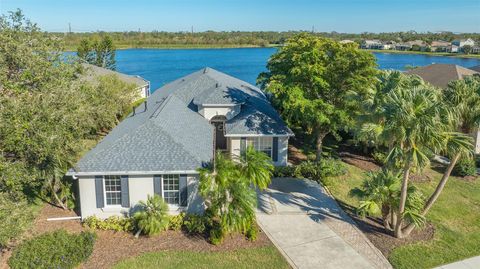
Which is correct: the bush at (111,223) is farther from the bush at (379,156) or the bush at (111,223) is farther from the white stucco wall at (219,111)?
the bush at (379,156)

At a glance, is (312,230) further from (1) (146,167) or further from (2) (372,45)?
(2) (372,45)

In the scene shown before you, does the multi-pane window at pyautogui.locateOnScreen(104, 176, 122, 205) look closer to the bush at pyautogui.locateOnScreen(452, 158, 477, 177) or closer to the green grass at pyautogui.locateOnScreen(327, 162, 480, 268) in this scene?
the green grass at pyautogui.locateOnScreen(327, 162, 480, 268)


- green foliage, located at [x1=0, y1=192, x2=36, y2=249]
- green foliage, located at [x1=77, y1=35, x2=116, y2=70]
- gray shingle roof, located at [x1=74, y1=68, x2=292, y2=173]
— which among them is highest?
green foliage, located at [x1=77, y1=35, x2=116, y2=70]

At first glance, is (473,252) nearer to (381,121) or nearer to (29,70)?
(381,121)

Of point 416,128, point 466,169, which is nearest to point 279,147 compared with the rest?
point 416,128

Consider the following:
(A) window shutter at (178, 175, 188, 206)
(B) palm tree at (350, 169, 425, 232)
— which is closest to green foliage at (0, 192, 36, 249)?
(A) window shutter at (178, 175, 188, 206)

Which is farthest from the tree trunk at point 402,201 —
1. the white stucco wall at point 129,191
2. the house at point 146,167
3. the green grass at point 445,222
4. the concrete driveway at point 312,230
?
the white stucco wall at point 129,191
